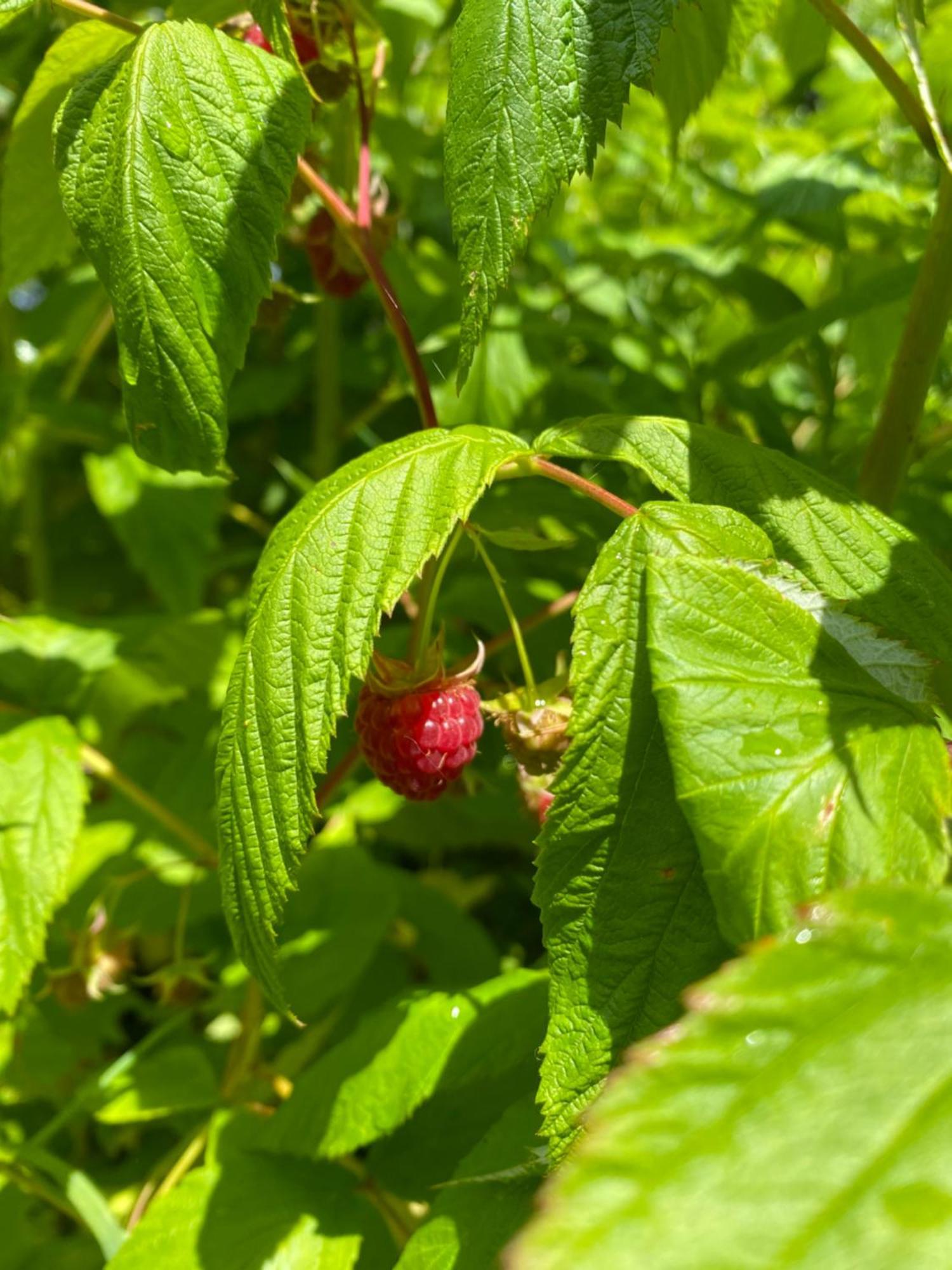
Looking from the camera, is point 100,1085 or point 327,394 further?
point 327,394

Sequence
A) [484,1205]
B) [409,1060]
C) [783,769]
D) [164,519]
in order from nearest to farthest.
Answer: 1. [783,769]
2. [484,1205]
3. [409,1060]
4. [164,519]

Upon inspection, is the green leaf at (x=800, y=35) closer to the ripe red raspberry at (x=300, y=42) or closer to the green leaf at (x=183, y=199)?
the ripe red raspberry at (x=300, y=42)

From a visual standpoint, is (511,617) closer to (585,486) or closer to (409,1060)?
(585,486)

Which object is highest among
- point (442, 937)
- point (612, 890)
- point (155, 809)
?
point (612, 890)

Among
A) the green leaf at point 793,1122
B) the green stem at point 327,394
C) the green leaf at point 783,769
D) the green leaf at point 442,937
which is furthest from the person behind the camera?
the green stem at point 327,394

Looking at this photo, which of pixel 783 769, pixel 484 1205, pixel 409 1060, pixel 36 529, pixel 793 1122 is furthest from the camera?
pixel 36 529

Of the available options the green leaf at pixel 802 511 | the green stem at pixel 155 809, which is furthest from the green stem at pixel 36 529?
the green leaf at pixel 802 511

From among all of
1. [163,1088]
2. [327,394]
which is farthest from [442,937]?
[327,394]
